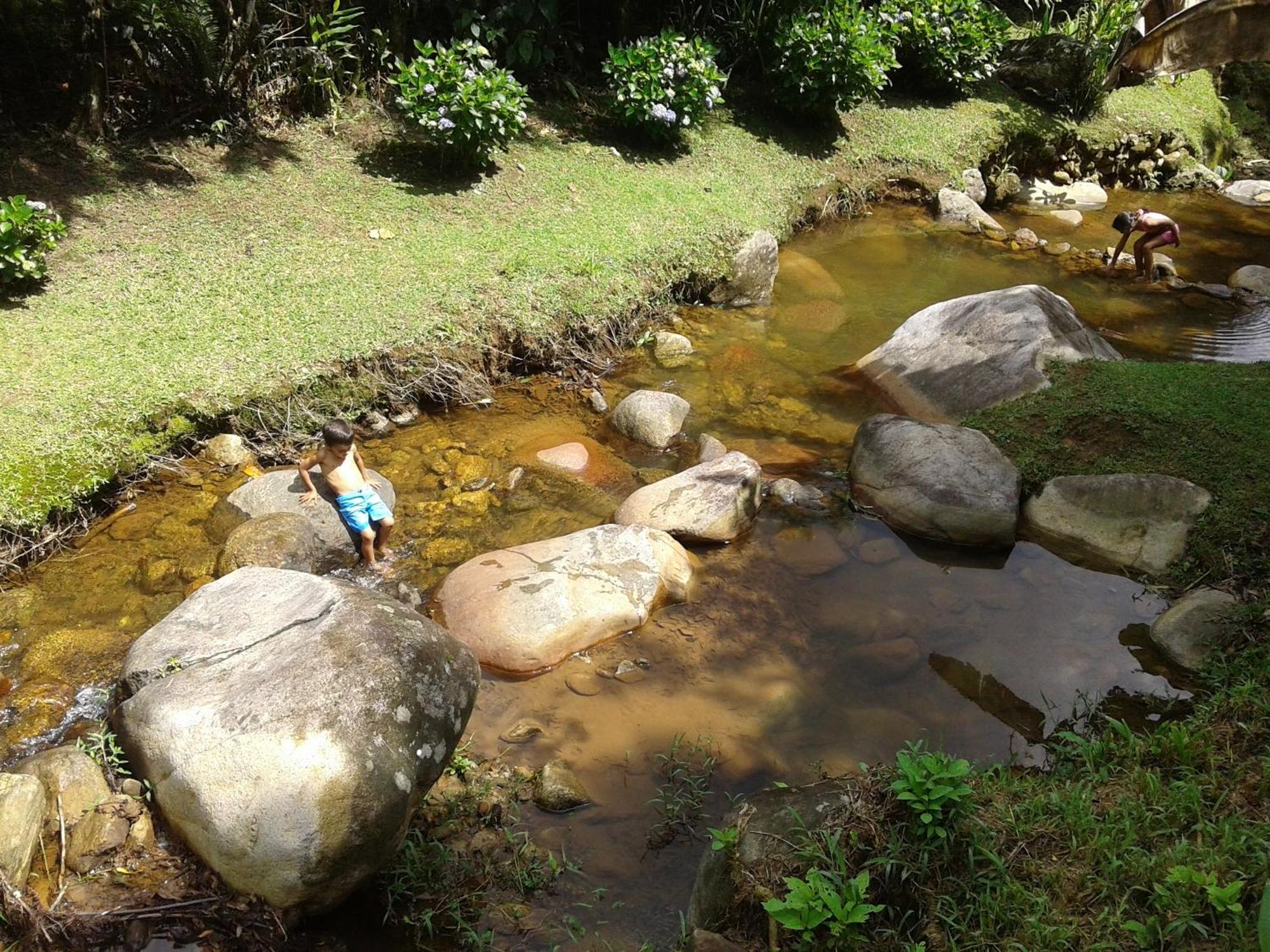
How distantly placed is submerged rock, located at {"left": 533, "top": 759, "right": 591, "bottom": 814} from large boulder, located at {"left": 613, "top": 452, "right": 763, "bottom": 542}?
6.13 ft

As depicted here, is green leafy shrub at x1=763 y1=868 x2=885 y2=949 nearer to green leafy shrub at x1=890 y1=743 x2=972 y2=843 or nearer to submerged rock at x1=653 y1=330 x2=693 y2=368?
green leafy shrub at x1=890 y1=743 x2=972 y2=843

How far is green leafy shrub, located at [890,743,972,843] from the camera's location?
3105mm

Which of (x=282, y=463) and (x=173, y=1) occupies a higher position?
(x=173, y=1)

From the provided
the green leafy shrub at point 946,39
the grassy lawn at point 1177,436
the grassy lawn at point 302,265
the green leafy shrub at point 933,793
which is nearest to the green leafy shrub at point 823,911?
the green leafy shrub at point 933,793

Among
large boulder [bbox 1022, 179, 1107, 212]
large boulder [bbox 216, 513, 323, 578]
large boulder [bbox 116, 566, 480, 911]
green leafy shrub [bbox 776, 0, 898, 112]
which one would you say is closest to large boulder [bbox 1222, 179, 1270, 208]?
large boulder [bbox 1022, 179, 1107, 212]

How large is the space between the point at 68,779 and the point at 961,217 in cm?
1082

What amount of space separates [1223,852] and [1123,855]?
1.01ft

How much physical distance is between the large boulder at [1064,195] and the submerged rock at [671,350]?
7.14 metres

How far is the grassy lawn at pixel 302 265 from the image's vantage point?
5.64 metres

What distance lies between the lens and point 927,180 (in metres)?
11.5

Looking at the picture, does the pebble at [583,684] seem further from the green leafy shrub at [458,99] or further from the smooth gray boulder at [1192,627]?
the green leafy shrub at [458,99]

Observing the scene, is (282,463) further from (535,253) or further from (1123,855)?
(1123,855)

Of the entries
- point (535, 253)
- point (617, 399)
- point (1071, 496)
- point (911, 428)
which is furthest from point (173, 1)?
point (1071, 496)

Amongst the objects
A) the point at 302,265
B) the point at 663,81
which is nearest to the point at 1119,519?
the point at 302,265
